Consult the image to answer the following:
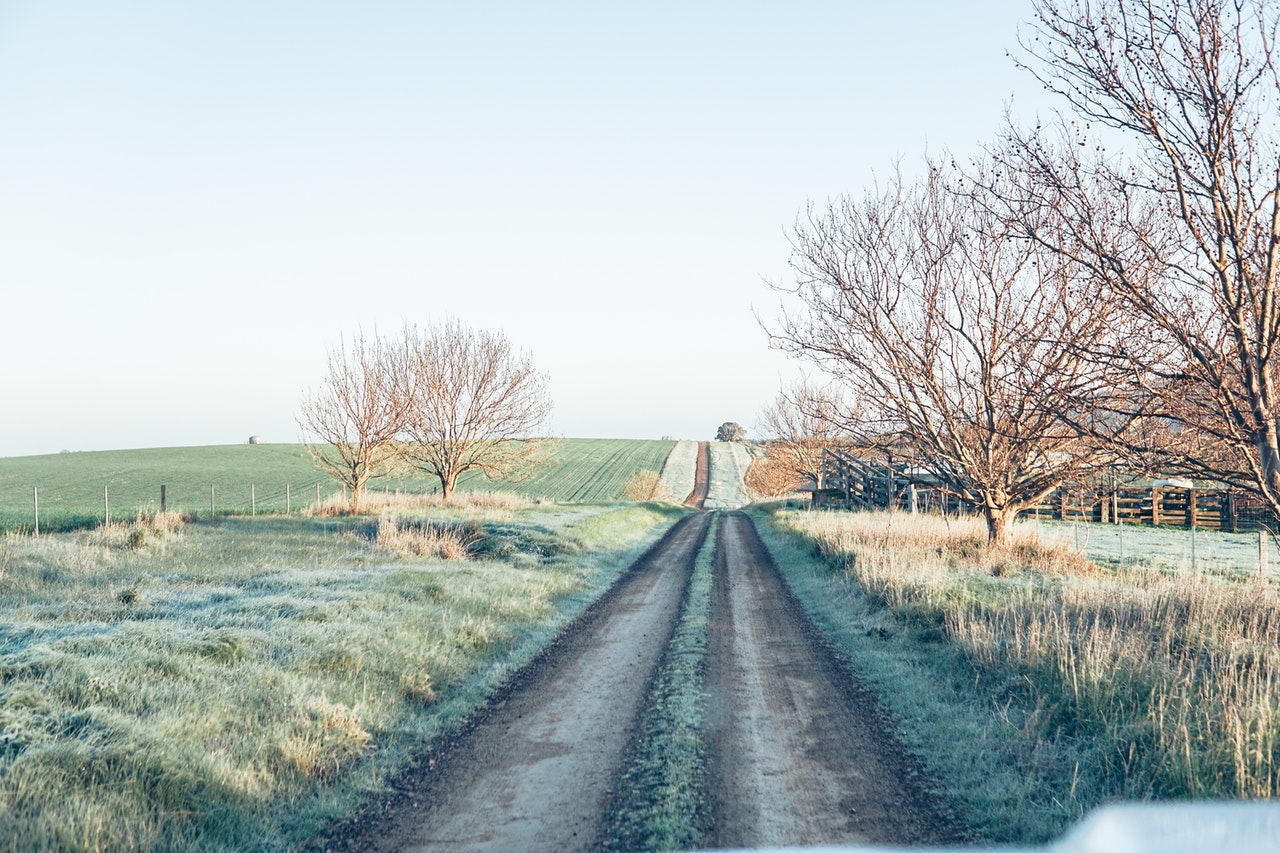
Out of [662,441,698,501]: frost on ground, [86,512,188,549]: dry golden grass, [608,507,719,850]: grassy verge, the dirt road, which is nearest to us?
[608,507,719,850]: grassy verge

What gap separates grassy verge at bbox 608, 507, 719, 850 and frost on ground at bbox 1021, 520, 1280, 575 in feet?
41.9

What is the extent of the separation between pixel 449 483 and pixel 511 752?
1302 inches

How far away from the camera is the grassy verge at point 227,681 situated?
5113 mm

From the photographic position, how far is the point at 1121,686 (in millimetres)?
6727

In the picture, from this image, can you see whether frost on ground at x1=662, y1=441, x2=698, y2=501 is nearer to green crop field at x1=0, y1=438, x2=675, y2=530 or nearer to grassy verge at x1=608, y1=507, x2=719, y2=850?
green crop field at x1=0, y1=438, x2=675, y2=530

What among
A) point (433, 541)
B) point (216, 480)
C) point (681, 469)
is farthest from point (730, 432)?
point (433, 541)

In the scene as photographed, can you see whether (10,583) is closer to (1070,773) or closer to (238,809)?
(238,809)

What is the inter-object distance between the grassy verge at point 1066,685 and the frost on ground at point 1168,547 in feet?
24.1

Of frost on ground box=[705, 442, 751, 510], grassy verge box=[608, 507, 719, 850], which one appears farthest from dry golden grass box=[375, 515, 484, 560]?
frost on ground box=[705, 442, 751, 510]

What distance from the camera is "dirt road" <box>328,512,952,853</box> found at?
16.2ft

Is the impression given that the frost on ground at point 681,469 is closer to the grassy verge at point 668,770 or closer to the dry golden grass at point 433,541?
the dry golden grass at point 433,541

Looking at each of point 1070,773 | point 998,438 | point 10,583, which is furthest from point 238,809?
point 998,438

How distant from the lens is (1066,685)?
22.9 ft

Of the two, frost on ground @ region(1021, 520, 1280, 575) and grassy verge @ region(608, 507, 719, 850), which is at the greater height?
grassy verge @ region(608, 507, 719, 850)
